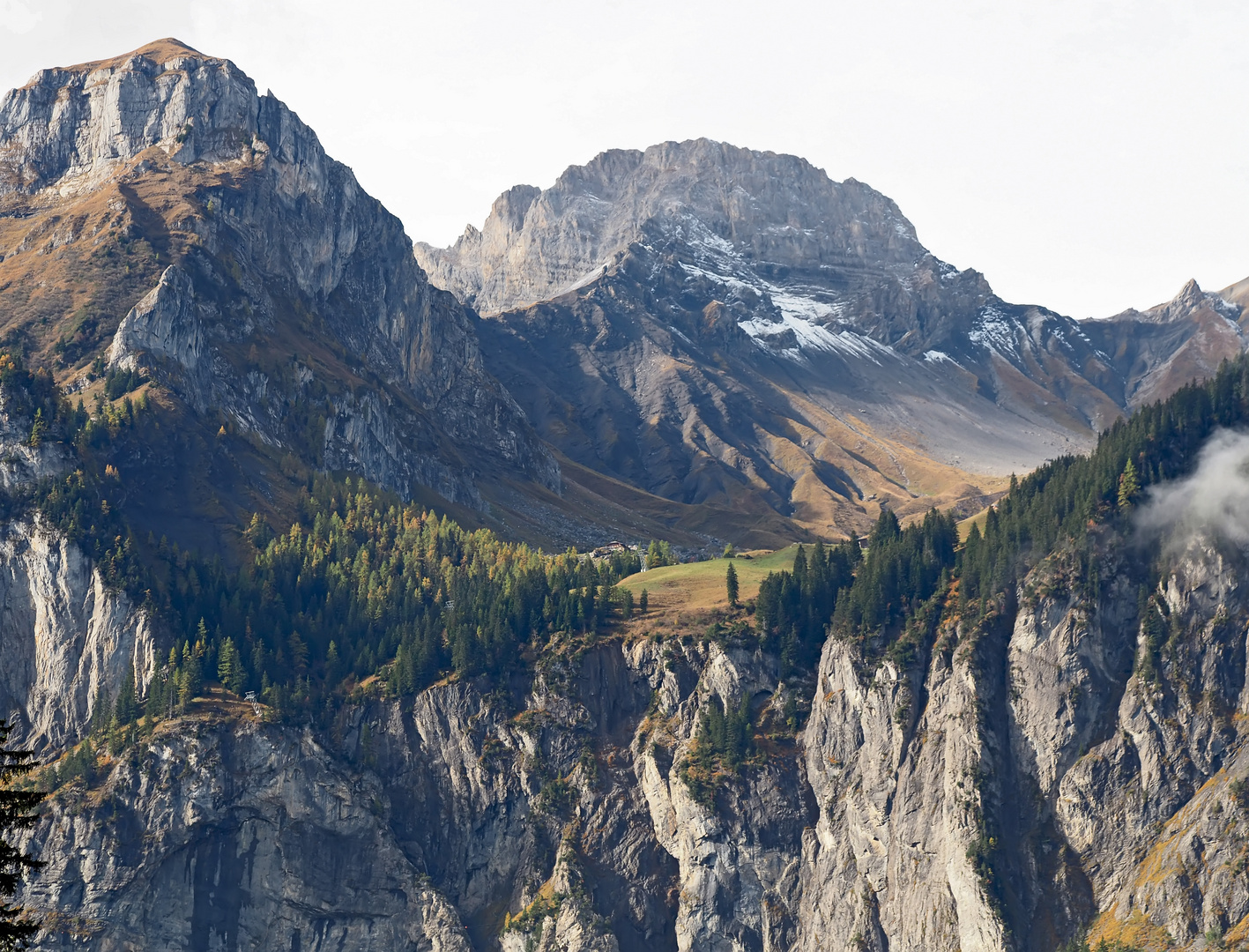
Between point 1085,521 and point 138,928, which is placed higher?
point 1085,521

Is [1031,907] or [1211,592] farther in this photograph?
[1211,592]

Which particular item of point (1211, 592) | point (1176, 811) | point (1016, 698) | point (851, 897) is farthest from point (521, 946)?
point (1211, 592)

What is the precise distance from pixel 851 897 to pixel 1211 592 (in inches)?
2361

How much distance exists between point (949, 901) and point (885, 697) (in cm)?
2980

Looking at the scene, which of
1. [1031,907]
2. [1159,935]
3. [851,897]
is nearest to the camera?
[1159,935]

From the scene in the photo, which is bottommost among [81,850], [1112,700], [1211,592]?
[81,850]

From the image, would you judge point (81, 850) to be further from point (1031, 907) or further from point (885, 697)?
point (1031, 907)

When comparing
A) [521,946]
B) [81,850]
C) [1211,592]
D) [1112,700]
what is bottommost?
[521,946]

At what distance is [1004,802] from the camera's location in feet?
608

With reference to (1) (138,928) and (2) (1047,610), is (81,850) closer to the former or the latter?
(1) (138,928)

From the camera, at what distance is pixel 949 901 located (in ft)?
586

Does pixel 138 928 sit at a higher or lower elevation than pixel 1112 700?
lower

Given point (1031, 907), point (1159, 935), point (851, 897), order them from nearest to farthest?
point (1159, 935) → point (1031, 907) → point (851, 897)

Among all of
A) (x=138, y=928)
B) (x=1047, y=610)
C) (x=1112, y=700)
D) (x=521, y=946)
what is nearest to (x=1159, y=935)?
(x=1112, y=700)
